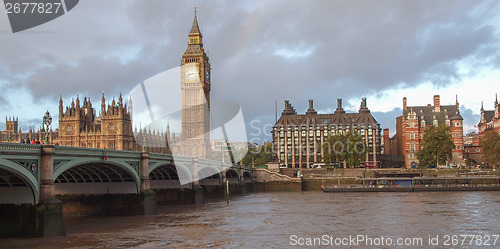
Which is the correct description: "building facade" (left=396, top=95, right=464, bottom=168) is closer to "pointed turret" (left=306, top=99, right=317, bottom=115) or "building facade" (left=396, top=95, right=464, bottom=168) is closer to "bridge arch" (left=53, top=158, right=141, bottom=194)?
"pointed turret" (left=306, top=99, right=317, bottom=115)

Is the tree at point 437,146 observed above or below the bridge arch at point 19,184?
above

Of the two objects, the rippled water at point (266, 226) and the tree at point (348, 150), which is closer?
the rippled water at point (266, 226)

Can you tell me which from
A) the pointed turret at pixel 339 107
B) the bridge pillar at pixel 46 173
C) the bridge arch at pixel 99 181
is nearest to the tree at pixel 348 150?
the pointed turret at pixel 339 107

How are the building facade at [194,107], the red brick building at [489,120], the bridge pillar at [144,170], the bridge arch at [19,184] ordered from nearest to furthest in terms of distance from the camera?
the bridge arch at [19,184] → the bridge pillar at [144,170] → the red brick building at [489,120] → the building facade at [194,107]

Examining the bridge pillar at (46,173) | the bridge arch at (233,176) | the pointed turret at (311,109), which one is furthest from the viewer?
the pointed turret at (311,109)

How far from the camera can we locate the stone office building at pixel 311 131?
477 ft

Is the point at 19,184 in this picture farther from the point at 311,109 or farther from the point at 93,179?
the point at 311,109

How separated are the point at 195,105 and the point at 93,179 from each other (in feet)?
318

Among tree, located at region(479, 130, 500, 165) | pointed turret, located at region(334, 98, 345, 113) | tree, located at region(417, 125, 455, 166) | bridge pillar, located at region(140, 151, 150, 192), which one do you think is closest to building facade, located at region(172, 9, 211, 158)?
pointed turret, located at region(334, 98, 345, 113)

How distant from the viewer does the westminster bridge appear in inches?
1289

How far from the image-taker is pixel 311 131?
14888cm

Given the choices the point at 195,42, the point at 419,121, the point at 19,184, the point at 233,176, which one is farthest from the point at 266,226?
the point at 195,42

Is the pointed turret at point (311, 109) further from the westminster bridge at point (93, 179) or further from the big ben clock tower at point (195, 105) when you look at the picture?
the westminster bridge at point (93, 179)

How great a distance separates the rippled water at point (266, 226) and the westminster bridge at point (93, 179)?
2.18 meters
